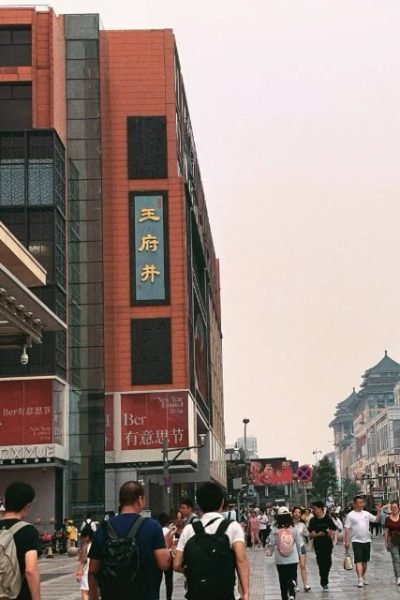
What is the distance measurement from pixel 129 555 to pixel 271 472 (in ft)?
408

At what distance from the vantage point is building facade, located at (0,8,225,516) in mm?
58625

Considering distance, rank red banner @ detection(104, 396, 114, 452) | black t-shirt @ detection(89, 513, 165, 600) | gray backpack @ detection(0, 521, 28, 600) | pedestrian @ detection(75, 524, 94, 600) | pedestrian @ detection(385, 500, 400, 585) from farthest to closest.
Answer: red banner @ detection(104, 396, 114, 452) < pedestrian @ detection(385, 500, 400, 585) < pedestrian @ detection(75, 524, 94, 600) < black t-shirt @ detection(89, 513, 165, 600) < gray backpack @ detection(0, 521, 28, 600)

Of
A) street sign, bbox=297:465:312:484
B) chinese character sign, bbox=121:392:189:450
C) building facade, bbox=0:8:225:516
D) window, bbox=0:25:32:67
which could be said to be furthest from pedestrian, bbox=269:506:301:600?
window, bbox=0:25:32:67

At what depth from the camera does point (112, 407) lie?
65.1m

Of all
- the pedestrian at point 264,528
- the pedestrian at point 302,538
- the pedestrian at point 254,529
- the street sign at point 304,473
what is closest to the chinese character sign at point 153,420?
the pedestrian at point 264,528

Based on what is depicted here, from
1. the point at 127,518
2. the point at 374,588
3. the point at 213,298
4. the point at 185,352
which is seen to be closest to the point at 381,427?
the point at 213,298

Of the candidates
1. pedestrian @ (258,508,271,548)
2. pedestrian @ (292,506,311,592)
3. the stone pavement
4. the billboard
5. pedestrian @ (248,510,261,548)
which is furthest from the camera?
the billboard

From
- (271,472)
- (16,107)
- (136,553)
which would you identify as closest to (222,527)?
(136,553)

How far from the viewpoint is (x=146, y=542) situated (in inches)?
304

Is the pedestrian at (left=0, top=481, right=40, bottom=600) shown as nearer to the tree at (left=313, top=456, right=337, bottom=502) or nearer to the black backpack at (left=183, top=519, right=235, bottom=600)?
the black backpack at (left=183, top=519, right=235, bottom=600)

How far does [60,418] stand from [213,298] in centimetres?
5184

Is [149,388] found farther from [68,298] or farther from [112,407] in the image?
[68,298]

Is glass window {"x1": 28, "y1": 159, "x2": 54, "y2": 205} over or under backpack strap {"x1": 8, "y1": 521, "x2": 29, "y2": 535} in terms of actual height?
over

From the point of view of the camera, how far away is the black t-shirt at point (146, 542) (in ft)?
25.2
